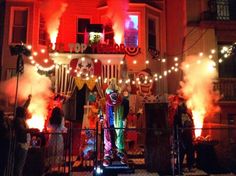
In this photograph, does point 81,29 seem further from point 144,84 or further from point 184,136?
point 184,136

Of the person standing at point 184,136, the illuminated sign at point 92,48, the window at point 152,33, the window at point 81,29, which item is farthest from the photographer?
the window at point 152,33

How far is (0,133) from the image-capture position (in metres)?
7.51

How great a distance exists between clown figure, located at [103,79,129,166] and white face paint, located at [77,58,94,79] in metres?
4.79

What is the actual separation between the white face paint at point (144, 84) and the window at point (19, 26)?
6.82m

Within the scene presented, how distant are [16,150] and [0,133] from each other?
70 cm

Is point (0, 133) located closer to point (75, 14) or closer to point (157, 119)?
point (157, 119)

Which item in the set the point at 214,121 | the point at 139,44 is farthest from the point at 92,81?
the point at 214,121

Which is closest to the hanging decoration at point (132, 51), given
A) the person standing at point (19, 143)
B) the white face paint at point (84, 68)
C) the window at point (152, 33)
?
the window at point (152, 33)

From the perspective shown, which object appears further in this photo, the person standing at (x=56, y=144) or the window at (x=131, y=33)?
the window at (x=131, y=33)

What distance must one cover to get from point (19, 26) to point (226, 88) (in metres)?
11.9

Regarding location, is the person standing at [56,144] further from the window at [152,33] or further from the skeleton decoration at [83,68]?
the window at [152,33]

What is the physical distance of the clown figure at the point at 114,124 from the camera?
9352 mm

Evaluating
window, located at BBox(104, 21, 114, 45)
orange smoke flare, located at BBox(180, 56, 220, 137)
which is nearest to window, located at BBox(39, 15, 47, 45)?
window, located at BBox(104, 21, 114, 45)

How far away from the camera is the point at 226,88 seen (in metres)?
15.7
